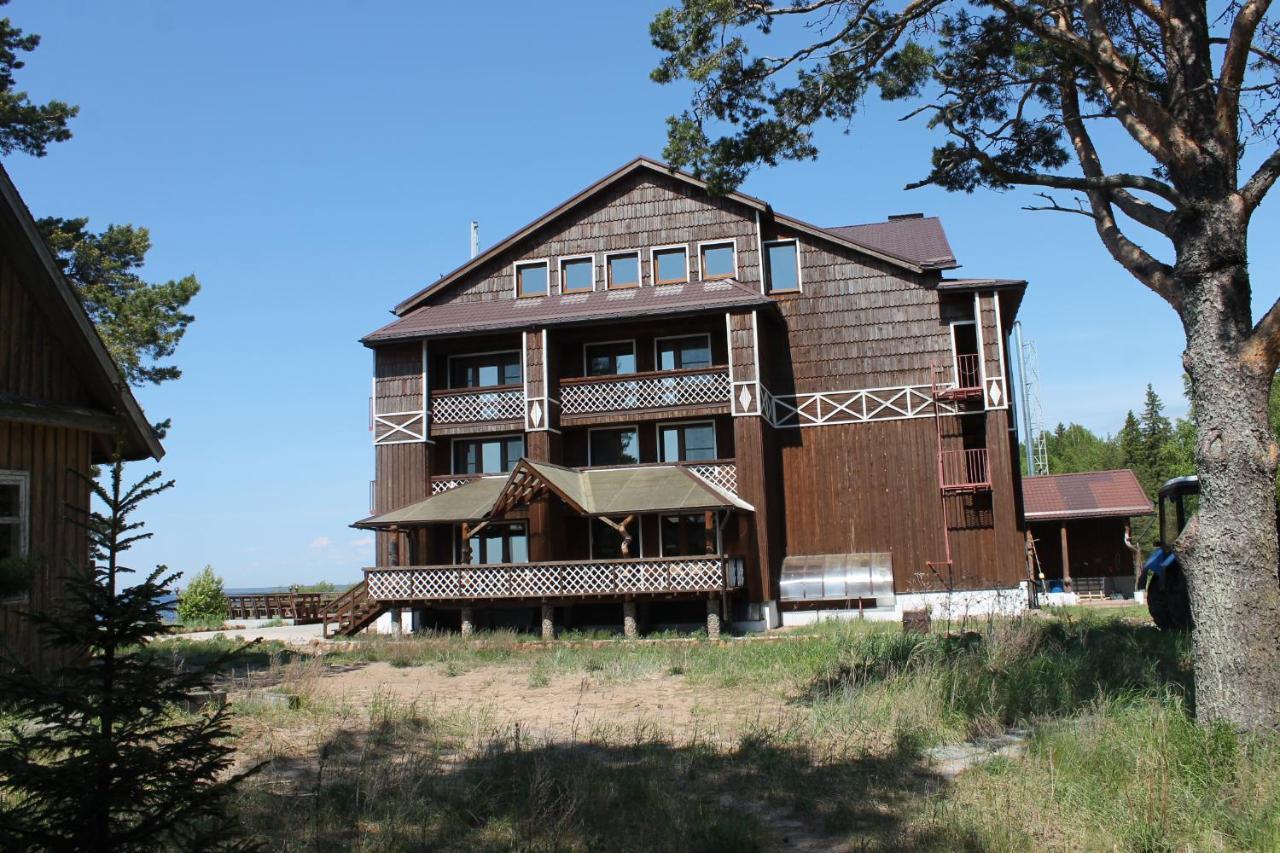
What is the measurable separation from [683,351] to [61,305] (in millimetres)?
19190

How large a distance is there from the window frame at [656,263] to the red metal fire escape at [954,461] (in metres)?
7.42

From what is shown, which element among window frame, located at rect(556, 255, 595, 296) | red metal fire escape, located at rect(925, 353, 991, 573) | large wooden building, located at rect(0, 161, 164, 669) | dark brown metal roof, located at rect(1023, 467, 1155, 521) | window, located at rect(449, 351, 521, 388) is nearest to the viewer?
large wooden building, located at rect(0, 161, 164, 669)

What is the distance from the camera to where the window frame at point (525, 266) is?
30.3 meters

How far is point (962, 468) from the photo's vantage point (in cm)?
2708

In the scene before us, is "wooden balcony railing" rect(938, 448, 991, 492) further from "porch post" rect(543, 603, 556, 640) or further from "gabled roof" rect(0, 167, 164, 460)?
"gabled roof" rect(0, 167, 164, 460)

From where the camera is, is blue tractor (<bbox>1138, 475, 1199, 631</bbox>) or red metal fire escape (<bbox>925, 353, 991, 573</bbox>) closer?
blue tractor (<bbox>1138, 475, 1199, 631</bbox>)

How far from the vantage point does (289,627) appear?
111 ft

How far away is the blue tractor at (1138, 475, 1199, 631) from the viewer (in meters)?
16.7

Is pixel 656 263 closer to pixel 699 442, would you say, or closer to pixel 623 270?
pixel 623 270

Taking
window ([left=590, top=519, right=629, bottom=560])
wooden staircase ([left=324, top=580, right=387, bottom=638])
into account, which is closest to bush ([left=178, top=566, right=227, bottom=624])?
wooden staircase ([left=324, top=580, right=387, bottom=638])

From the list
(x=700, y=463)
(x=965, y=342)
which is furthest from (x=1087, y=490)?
(x=700, y=463)

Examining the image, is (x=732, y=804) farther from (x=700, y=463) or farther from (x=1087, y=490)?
(x=1087, y=490)

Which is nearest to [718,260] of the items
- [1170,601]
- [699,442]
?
[699,442]

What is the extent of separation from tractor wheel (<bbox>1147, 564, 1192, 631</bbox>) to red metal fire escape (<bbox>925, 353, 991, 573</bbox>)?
924cm
